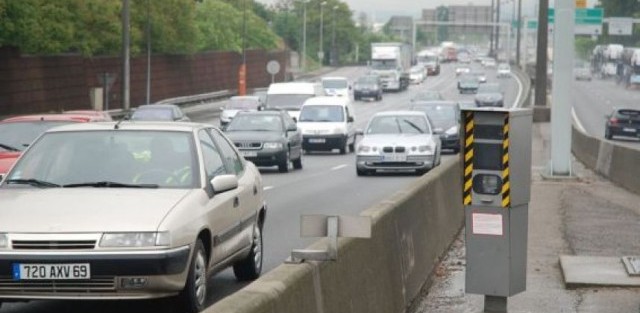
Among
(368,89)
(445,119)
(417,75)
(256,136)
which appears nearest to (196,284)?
(256,136)

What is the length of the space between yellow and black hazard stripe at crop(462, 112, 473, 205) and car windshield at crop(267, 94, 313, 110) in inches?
1558

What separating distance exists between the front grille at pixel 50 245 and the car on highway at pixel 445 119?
30780 millimetres

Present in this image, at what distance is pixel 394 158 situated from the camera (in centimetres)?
3044

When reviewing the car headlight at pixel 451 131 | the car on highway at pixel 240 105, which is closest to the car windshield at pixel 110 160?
the car headlight at pixel 451 131

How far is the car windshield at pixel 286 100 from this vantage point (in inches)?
1992

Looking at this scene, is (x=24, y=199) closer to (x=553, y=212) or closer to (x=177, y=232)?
(x=177, y=232)

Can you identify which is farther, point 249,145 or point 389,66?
point 389,66

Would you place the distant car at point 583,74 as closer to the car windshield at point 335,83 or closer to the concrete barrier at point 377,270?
the car windshield at point 335,83

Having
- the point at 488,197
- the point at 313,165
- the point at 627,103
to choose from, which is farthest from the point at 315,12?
the point at 488,197

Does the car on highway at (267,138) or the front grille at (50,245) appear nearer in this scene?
the front grille at (50,245)

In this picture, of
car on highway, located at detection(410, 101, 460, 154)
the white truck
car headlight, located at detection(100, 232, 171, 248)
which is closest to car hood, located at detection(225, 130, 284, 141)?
car on highway, located at detection(410, 101, 460, 154)

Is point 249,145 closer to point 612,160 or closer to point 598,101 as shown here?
point 612,160

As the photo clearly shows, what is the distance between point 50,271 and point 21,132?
10482 millimetres

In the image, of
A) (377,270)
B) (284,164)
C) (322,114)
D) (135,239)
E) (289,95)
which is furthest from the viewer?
(289,95)
